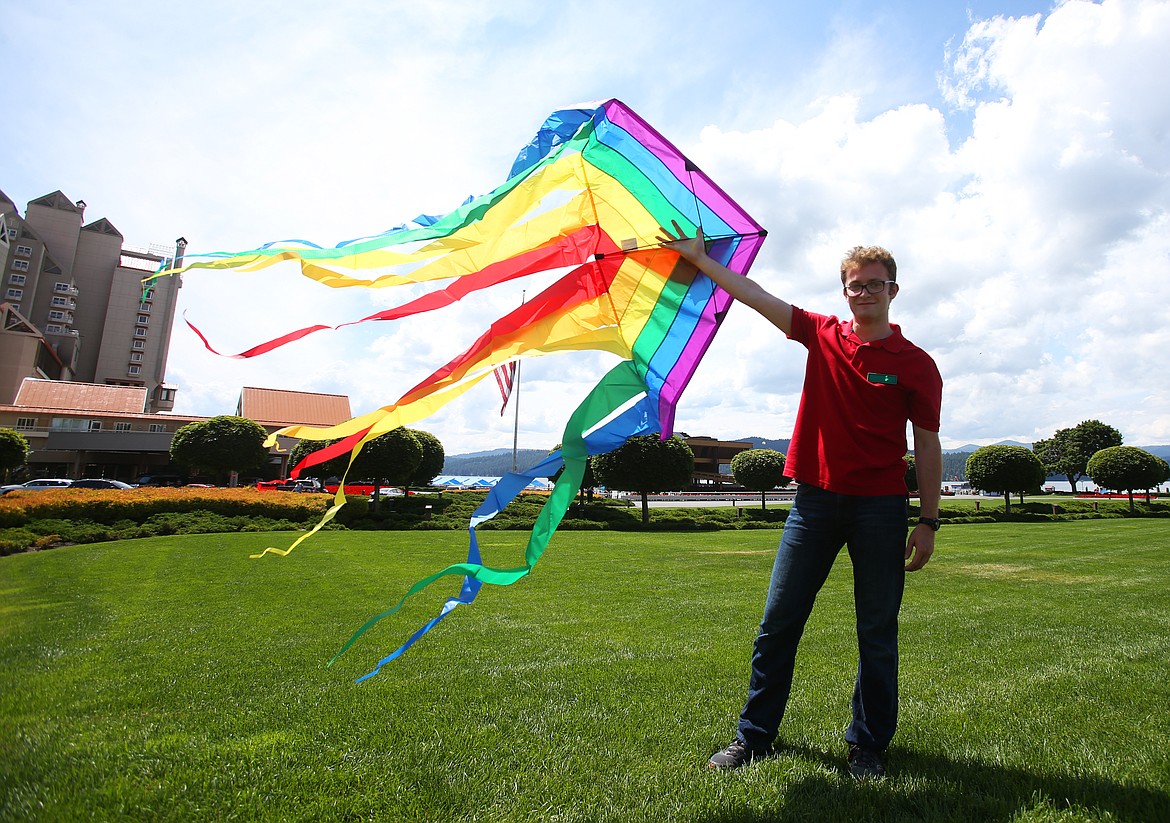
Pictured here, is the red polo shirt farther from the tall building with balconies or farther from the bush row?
the tall building with balconies

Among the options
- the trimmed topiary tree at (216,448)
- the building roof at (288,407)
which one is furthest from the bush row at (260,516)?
the building roof at (288,407)

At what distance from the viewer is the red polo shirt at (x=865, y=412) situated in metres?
2.75

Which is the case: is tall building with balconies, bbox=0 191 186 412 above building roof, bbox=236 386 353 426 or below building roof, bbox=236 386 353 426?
above

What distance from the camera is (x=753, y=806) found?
2.35m

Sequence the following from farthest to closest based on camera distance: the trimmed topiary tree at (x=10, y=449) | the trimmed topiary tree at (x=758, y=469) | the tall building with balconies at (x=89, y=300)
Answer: the tall building with balconies at (x=89, y=300) → the trimmed topiary tree at (x=758, y=469) → the trimmed topiary tree at (x=10, y=449)

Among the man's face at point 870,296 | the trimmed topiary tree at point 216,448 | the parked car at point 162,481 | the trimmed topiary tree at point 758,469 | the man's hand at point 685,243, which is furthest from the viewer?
the parked car at point 162,481

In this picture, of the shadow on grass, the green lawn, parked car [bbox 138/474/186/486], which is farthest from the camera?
parked car [bbox 138/474/186/486]

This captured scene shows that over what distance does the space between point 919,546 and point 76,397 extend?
79702mm

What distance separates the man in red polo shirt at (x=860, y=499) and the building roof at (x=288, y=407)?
73.1 meters

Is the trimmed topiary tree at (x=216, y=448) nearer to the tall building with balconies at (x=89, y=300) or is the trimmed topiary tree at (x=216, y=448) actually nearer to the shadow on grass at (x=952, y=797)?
the shadow on grass at (x=952, y=797)

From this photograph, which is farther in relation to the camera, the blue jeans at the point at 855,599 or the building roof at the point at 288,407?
the building roof at the point at 288,407

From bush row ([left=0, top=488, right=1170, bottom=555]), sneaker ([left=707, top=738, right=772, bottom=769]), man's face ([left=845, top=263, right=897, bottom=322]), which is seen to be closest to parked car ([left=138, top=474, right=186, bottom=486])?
bush row ([left=0, top=488, right=1170, bottom=555])

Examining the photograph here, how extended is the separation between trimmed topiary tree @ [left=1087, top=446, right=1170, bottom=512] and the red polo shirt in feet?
160

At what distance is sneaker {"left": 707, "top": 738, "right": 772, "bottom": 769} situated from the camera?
106 inches
